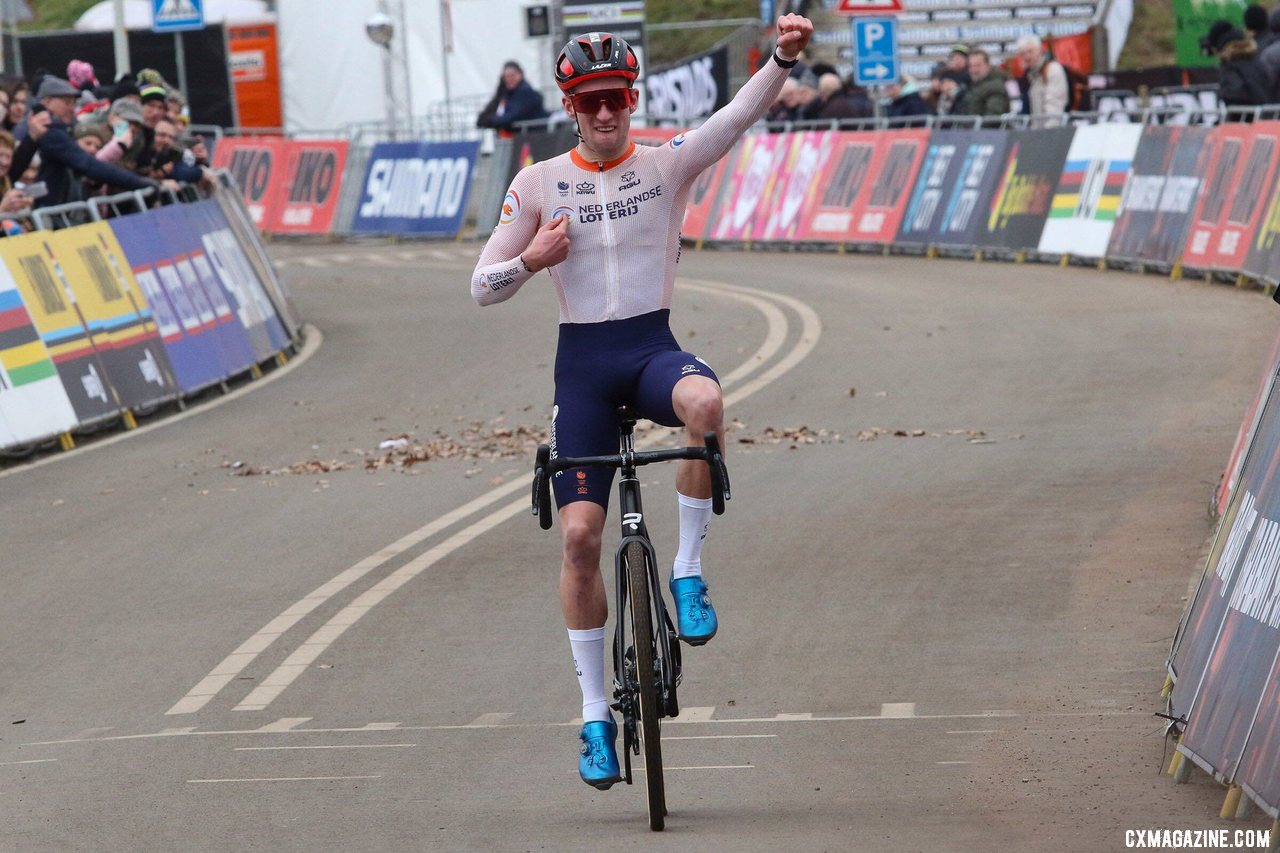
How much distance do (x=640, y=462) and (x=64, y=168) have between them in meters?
12.4

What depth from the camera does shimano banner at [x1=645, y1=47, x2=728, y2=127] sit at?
4247 centimetres

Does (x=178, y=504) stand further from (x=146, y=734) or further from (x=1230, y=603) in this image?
(x=1230, y=603)

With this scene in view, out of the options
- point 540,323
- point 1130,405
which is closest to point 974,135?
point 540,323

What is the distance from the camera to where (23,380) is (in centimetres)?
1606

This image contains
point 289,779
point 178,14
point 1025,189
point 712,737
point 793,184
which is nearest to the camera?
point 289,779

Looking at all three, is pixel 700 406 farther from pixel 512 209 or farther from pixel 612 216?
pixel 512 209

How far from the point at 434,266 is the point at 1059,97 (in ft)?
30.5

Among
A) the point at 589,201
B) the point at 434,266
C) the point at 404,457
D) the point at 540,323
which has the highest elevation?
the point at 589,201

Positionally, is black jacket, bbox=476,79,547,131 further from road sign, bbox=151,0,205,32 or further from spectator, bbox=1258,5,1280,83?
spectator, bbox=1258,5,1280,83

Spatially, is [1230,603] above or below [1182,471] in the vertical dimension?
above

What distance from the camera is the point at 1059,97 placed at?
28.1 m

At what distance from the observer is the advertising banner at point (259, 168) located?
128 ft

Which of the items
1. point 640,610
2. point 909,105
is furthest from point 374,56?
point 640,610

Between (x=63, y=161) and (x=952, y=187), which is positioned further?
(x=952, y=187)
